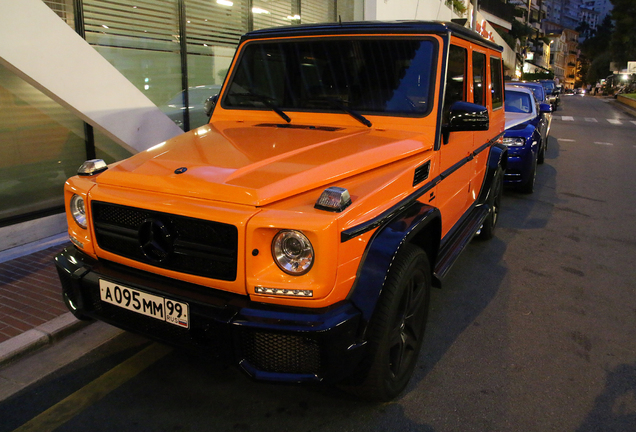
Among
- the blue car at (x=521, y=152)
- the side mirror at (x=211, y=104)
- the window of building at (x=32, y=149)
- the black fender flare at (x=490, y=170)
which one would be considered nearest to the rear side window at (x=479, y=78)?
the black fender flare at (x=490, y=170)

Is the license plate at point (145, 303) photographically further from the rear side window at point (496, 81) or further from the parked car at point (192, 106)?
the parked car at point (192, 106)

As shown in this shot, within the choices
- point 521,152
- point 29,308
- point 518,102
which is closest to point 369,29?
point 29,308

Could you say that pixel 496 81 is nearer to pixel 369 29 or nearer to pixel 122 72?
pixel 369 29

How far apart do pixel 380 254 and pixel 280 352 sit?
2.06 feet

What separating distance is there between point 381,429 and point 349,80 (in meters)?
2.17

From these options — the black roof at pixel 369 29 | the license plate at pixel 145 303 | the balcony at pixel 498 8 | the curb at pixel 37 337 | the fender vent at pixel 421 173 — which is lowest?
the curb at pixel 37 337

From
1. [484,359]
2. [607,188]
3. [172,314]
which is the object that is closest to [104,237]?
[172,314]

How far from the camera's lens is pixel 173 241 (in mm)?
2436

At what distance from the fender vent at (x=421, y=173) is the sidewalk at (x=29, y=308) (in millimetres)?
2444

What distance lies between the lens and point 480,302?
13.9 ft

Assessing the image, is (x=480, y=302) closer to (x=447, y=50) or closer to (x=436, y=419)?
(x=436, y=419)

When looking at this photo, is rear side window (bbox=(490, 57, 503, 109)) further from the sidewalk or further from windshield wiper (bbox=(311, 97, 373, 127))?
the sidewalk

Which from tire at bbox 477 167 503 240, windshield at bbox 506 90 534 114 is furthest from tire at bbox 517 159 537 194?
tire at bbox 477 167 503 240

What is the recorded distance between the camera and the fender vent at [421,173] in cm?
298
